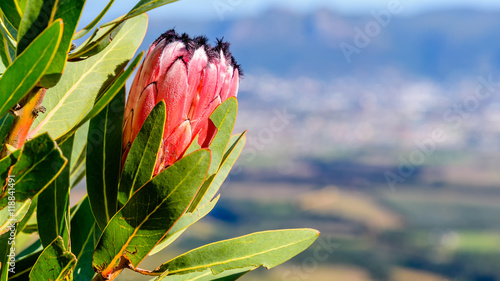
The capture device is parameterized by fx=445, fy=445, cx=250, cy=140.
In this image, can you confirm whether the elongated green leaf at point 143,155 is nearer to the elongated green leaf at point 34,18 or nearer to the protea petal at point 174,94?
the protea petal at point 174,94

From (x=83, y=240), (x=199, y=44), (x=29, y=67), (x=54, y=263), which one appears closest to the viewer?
(x=29, y=67)

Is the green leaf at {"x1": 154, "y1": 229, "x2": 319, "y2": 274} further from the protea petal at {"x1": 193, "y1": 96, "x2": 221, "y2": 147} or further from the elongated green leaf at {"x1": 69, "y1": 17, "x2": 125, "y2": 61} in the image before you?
the elongated green leaf at {"x1": 69, "y1": 17, "x2": 125, "y2": 61}

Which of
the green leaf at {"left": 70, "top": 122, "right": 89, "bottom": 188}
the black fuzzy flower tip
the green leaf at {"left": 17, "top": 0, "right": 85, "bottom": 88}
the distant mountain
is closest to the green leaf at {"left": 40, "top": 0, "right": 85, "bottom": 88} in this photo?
the green leaf at {"left": 17, "top": 0, "right": 85, "bottom": 88}

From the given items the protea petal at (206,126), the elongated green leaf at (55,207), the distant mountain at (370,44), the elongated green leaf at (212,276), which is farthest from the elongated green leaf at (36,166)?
the distant mountain at (370,44)

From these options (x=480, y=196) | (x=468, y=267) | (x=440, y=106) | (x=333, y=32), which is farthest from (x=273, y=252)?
(x=333, y=32)

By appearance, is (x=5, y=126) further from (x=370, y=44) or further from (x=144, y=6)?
(x=370, y=44)

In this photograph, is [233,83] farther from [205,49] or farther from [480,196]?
[480,196]

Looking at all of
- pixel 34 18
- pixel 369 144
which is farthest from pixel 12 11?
pixel 369 144

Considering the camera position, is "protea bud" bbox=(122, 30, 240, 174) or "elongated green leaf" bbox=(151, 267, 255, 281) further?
"elongated green leaf" bbox=(151, 267, 255, 281)
